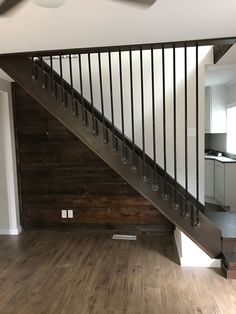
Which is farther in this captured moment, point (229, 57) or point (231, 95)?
point (231, 95)

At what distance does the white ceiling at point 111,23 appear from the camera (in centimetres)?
173

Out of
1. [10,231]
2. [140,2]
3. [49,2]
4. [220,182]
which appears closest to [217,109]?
[220,182]

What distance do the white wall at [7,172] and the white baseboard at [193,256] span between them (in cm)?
253

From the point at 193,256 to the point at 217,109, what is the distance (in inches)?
131

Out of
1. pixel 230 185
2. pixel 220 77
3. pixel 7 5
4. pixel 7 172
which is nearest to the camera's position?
pixel 7 5

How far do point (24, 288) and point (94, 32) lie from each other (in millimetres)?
2477

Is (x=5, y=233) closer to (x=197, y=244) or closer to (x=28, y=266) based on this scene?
(x=28, y=266)

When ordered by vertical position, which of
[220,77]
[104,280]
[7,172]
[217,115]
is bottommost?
[104,280]

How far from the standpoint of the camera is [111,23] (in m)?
2.00

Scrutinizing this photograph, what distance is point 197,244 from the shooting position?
287 centimetres

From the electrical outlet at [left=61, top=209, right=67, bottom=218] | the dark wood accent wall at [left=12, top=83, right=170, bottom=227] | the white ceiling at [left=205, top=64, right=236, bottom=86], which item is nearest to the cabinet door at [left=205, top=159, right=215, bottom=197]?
the white ceiling at [left=205, top=64, right=236, bottom=86]

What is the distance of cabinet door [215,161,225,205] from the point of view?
16.0 feet

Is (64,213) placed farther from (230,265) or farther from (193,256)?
(230,265)

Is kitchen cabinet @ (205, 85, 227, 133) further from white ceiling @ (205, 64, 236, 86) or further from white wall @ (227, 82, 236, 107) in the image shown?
white ceiling @ (205, 64, 236, 86)
